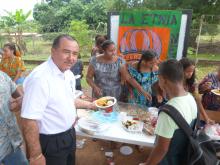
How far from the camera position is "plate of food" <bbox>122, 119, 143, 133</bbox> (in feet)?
7.63

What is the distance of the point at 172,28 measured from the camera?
347 centimetres

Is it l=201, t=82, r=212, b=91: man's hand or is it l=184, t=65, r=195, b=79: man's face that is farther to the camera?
l=201, t=82, r=212, b=91: man's hand

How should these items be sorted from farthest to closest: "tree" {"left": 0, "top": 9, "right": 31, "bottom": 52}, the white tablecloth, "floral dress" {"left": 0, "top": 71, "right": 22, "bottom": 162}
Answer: "tree" {"left": 0, "top": 9, "right": 31, "bottom": 52} < the white tablecloth < "floral dress" {"left": 0, "top": 71, "right": 22, "bottom": 162}

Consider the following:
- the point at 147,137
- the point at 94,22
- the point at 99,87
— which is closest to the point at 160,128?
the point at 147,137

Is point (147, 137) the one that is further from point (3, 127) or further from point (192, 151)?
point (3, 127)

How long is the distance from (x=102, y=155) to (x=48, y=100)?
6.67 feet

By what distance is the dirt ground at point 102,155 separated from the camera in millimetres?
3244

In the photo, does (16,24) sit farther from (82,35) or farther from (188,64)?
(188,64)

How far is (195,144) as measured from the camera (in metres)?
1.56

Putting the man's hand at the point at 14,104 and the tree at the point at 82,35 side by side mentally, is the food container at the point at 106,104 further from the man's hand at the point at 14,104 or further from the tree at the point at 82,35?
the tree at the point at 82,35

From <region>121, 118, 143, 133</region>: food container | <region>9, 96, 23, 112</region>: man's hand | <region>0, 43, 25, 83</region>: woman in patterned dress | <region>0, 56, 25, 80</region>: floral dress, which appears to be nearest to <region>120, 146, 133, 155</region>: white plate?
<region>121, 118, 143, 133</region>: food container

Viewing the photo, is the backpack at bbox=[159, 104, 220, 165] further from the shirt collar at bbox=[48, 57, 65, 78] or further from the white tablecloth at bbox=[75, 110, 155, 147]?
the shirt collar at bbox=[48, 57, 65, 78]

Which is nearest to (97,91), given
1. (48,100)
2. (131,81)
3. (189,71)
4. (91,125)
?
(131,81)

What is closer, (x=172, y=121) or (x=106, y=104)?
(x=172, y=121)
